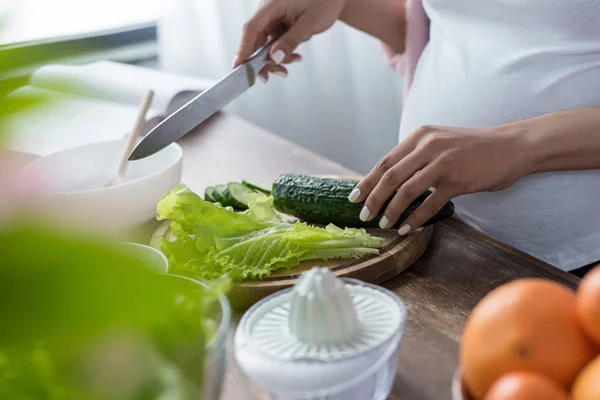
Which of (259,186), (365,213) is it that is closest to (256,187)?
(259,186)

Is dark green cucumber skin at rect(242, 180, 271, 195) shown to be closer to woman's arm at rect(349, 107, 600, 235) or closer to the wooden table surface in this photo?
the wooden table surface

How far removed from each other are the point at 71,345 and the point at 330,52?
7.64ft

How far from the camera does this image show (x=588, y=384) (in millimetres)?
455

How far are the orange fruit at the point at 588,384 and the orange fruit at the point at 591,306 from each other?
0.07 ft

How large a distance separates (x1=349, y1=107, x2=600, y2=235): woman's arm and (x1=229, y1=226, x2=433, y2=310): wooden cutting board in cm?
3

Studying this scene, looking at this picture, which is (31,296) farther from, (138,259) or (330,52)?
(330,52)

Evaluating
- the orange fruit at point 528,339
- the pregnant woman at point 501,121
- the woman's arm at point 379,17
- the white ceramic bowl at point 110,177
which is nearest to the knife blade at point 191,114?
the white ceramic bowl at point 110,177

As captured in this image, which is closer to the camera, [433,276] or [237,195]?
[433,276]

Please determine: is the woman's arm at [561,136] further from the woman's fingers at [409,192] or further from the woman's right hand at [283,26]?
the woman's right hand at [283,26]

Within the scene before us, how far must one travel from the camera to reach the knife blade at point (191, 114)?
1.12m

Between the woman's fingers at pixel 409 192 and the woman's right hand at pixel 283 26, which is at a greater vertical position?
the woman's right hand at pixel 283 26

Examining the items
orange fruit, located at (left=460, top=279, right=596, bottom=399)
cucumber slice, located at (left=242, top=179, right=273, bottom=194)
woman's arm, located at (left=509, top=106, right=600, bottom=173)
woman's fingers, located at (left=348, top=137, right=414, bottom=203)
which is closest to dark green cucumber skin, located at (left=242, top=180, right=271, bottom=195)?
cucumber slice, located at (left=242, top=179, right=273, bottom=194)

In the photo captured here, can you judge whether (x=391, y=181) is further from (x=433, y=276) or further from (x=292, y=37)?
(x=292, y=37)

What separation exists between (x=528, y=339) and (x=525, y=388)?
0.05 metres
